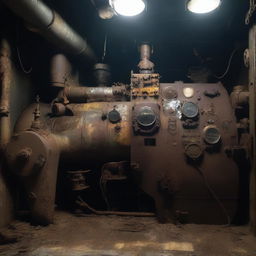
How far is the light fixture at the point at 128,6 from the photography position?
146 inches

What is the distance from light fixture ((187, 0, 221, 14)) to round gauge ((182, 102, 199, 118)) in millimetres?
1331

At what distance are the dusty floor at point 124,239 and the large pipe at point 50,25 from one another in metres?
2.83

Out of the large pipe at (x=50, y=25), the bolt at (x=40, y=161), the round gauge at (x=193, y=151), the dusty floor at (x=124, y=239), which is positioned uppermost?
the large pipe at (x=50, y=25)

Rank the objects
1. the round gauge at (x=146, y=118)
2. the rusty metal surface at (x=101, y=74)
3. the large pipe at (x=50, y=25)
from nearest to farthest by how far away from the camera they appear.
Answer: the large pipe at (x=50, y=25) < the round gauge at (x=146, y=118) < the rusty metal surface at (x=101, y=74)

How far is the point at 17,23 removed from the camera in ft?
13.2

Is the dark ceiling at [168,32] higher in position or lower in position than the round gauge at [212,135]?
higher

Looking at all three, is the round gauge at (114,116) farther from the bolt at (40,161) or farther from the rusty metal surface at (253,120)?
the rusty metal surface at (253,120)

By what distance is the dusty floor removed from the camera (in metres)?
2.87

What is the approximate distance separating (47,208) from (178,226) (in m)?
1.83

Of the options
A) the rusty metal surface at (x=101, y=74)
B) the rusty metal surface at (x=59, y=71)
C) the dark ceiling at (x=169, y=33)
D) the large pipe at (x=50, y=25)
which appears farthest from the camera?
the rusty metal surface at (x=101, y=74)

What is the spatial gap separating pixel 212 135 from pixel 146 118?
3.16 feet

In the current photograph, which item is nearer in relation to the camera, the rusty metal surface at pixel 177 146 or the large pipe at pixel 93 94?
the rusty metal surface at pixel 177 146

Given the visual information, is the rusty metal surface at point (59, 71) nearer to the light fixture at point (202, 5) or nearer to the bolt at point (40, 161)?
the bolt at point (40, 161)

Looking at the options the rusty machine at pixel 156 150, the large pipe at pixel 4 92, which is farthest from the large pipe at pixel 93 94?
the large pipe at pixel 4 92
